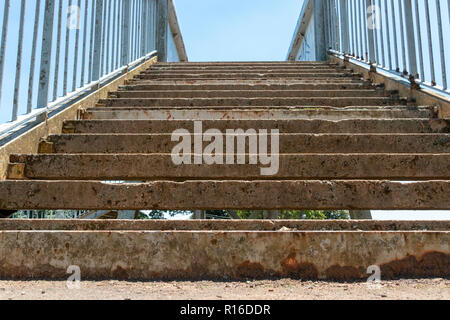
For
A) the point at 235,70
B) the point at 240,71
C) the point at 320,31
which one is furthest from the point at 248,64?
the point at 320,31

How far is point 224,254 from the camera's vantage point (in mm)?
1319

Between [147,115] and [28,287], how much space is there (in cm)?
204

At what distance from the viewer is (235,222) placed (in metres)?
1.49

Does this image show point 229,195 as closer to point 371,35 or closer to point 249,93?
point 249,93

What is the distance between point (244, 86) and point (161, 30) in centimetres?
443

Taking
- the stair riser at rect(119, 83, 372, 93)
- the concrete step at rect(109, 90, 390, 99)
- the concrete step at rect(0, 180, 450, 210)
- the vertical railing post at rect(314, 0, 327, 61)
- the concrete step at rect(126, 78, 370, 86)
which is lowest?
the concrete step at rect(0, 180, 450, 210)

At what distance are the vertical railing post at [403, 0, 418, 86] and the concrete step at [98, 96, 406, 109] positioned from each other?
0.27 metres

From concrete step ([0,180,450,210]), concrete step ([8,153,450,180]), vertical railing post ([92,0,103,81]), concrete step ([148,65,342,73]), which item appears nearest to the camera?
concrete step ([0,180,450,210])

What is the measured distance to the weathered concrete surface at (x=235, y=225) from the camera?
147 cm

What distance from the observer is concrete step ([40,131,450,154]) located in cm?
236

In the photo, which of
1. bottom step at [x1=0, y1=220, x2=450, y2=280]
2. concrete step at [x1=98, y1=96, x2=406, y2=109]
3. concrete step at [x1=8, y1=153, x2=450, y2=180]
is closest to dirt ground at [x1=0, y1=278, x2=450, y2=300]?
bottom step at [x1=0, y1=220, x2=450, y2=280]

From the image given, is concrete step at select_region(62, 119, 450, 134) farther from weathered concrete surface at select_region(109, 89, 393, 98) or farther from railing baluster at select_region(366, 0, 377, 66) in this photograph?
railing baluster at select_region(366, 0, 377, 66)

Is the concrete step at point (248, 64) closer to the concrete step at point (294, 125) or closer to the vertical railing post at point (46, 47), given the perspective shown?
the concrete step at point (294, 125)

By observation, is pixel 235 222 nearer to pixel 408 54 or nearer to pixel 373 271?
pixel 373 271
